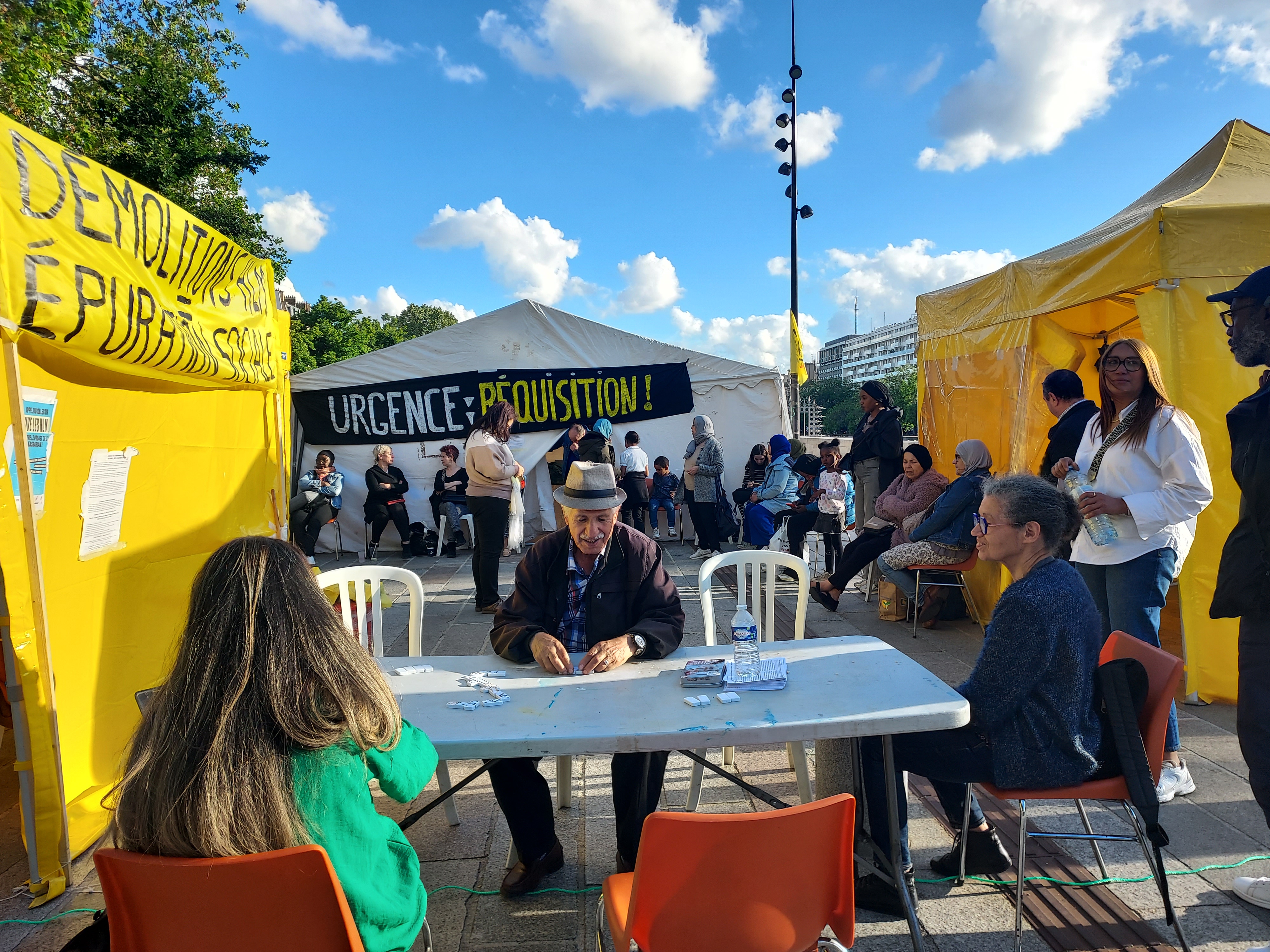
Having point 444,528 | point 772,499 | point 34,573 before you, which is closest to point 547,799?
point 34,573

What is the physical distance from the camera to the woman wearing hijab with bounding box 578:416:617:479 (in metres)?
8.22

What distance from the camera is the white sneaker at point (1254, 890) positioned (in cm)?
212

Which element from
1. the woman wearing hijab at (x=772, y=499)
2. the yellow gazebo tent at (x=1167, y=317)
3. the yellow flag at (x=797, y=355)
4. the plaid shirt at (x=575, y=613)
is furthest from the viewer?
the yellow flag at (x=797, y=355)

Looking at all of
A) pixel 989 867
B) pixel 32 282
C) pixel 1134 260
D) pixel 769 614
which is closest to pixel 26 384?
pixel 32 282

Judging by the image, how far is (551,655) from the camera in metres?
2.30

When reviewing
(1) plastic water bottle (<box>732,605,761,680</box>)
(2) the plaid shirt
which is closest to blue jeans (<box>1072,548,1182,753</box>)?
(1) plastic water bottle (<box>732,605,761,680</box>)

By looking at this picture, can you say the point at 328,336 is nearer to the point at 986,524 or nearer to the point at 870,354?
the point at 986,524

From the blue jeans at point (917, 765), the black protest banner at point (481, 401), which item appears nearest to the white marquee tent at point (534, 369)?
the black protest banner at point (481, 401)

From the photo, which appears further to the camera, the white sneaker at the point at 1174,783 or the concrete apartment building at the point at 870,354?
the concrete apartment building at the point at 870,354

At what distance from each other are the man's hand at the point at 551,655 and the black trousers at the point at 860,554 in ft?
13.3

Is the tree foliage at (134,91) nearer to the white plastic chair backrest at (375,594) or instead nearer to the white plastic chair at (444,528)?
the white plastic chair at (444,528)

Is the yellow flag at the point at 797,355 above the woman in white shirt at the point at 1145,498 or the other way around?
above

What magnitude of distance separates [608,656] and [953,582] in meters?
3.95

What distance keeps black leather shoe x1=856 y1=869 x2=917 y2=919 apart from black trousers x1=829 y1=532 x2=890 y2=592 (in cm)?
378
